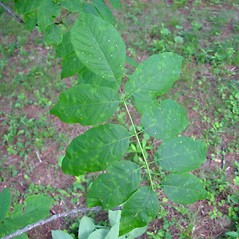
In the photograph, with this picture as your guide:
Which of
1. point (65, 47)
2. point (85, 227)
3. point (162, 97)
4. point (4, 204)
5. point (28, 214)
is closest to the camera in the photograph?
point (28, 214)

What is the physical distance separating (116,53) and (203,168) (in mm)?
2467

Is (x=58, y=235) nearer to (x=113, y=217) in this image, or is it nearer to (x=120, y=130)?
(x=113, y=217)

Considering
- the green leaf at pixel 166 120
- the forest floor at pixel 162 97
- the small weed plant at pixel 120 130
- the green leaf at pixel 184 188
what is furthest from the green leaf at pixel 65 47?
the forest floor at pixel 162 97

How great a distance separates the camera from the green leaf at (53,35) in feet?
4.45

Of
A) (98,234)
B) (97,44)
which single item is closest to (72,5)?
(97,44)

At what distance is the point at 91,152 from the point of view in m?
0.90

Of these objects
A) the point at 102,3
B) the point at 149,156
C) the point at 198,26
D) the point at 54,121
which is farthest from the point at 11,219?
the point at 198,26

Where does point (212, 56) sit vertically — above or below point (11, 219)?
below

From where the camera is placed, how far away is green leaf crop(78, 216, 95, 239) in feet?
8.74

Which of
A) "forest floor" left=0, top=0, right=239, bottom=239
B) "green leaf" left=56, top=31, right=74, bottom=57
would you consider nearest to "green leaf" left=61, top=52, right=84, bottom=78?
"green leaf" left=56, top=31, right=74, bottom=57

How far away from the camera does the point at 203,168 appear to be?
10.6ft

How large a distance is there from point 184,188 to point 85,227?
1922mm

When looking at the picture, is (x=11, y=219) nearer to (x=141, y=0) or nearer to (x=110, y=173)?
(x=110, y=173)

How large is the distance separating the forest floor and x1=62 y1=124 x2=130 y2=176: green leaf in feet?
6.44
